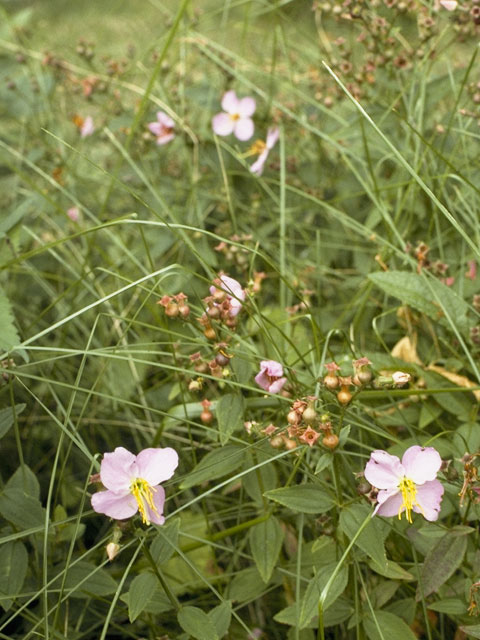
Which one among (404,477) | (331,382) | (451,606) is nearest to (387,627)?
(451,606)

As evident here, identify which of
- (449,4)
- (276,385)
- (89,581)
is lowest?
(89,581)

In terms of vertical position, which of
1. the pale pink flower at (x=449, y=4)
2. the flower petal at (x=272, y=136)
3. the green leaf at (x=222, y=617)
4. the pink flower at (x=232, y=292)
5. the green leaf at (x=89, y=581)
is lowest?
the green leaf at (x=89, y=581)

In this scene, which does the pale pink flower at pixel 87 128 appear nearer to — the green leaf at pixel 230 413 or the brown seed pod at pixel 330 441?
the green leaf at pixel 230 413

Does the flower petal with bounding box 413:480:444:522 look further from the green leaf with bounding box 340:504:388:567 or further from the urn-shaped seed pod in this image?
the urn-shaped seed pod

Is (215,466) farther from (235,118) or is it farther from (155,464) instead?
(235,118)

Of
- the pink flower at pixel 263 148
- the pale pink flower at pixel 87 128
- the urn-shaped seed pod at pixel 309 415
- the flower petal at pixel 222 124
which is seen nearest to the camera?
the urn-shaped seed pod at pixel 309 415

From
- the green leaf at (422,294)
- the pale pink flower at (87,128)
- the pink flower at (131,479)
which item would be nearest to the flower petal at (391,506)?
the pink flower at (131,479)

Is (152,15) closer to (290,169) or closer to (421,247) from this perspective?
(290,169)
